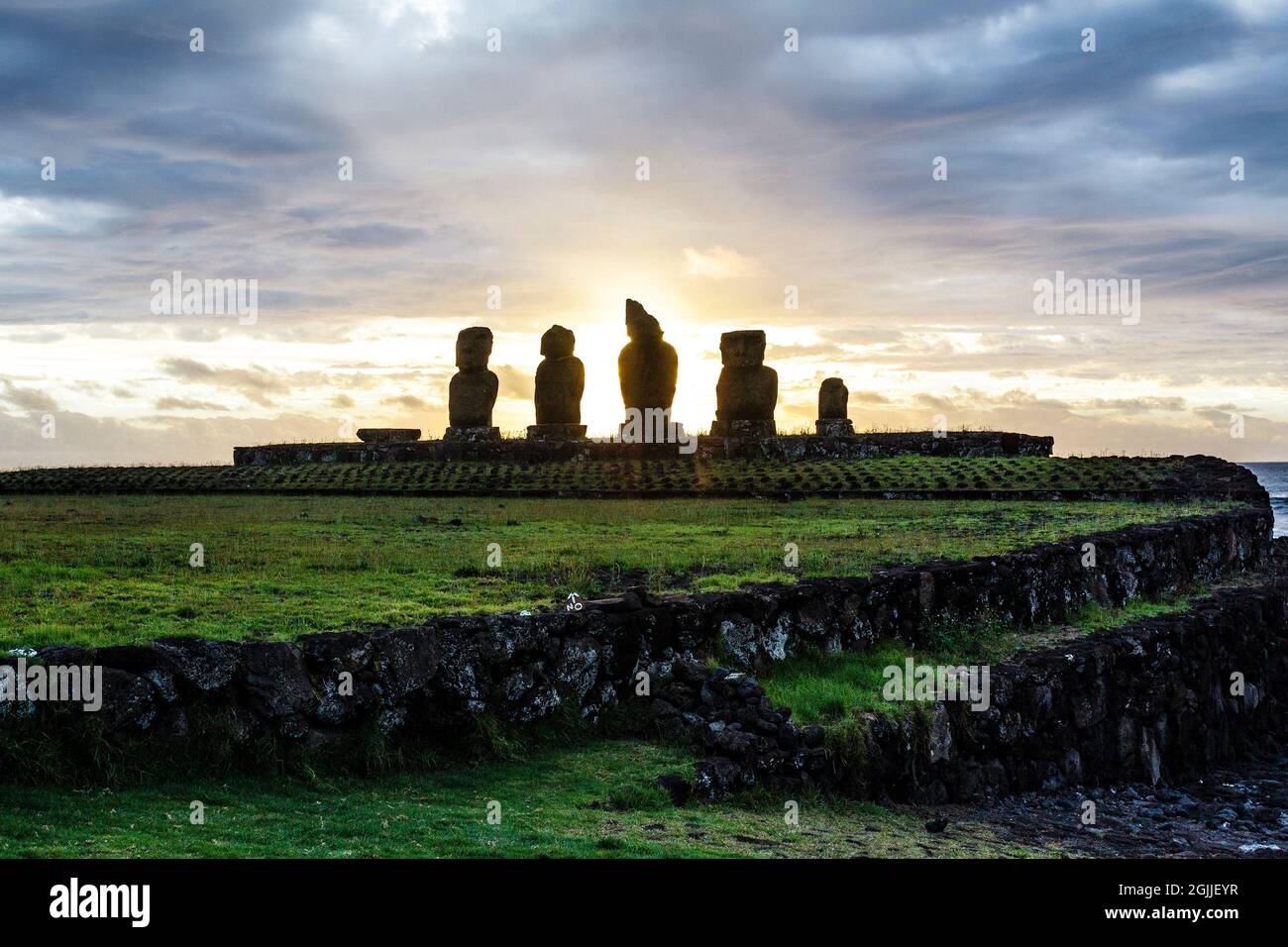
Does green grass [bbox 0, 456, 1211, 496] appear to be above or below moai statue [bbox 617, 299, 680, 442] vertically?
below

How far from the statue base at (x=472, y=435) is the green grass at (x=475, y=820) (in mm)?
42396

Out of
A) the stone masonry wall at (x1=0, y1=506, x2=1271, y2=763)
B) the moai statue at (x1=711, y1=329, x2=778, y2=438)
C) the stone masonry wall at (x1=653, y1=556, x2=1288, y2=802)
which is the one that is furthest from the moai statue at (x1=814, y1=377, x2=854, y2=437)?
the stone masonry wall at (x1=0, y1=506, x2=1271, y2=763)

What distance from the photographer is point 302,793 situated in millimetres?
9352

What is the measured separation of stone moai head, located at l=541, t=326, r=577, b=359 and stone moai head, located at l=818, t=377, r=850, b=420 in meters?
13.6

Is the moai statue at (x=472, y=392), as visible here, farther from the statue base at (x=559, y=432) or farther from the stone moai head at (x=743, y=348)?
the stone moai head at (x=743, y=348)

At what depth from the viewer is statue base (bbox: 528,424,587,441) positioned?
51.2 metres

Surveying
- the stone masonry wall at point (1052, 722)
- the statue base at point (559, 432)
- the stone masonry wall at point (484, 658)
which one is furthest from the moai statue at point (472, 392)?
the stone masonry wall at point (484, 658)

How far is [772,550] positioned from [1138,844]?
8.62 meters

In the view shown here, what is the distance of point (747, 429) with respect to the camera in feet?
166

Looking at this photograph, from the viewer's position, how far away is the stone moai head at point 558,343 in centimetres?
5184

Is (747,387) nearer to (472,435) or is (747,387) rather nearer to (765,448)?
(765,448)

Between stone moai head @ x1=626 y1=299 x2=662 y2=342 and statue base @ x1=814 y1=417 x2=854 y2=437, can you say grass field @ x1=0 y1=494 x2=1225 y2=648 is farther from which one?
statue base @ x1=814 y1=417 x2=854 y2=437

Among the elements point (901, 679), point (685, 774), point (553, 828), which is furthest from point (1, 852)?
point (901, 679)

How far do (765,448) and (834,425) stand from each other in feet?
29.4
